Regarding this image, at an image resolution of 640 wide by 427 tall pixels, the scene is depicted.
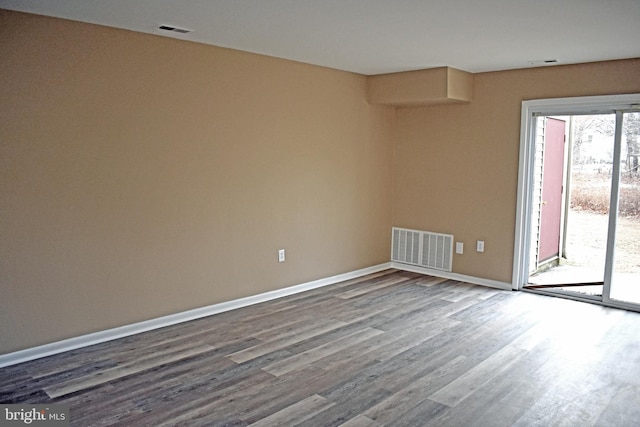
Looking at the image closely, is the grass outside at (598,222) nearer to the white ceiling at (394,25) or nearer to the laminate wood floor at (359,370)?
the laminate wood floor at (359,370)

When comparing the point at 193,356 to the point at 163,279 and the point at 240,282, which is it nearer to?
the point at 163,279

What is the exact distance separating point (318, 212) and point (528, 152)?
7.56 ft

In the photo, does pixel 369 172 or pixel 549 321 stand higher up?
pixel 369 172

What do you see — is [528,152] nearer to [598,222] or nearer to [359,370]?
[598,222]

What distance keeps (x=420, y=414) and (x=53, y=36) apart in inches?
135

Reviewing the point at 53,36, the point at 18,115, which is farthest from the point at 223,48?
the point at 18,115

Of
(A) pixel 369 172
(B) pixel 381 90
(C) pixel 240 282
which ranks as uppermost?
(B) pixel 381 90

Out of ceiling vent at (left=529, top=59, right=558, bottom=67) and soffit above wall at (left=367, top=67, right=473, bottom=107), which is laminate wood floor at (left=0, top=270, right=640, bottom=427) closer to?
soffit above wall at (left=367, top=67, right=473, bottom=107)

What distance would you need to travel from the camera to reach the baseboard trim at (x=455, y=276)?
18.4ft

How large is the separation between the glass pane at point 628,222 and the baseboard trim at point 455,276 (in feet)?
3.53

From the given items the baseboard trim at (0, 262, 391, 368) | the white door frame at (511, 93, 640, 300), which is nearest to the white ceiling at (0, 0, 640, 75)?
the white door frame at (511, 93, 640, 300)

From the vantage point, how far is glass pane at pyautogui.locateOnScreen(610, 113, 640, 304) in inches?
187

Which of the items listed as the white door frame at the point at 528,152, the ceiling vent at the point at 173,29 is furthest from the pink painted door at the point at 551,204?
the ceiling vent at the point at 173,29

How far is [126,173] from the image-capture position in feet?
12.8
